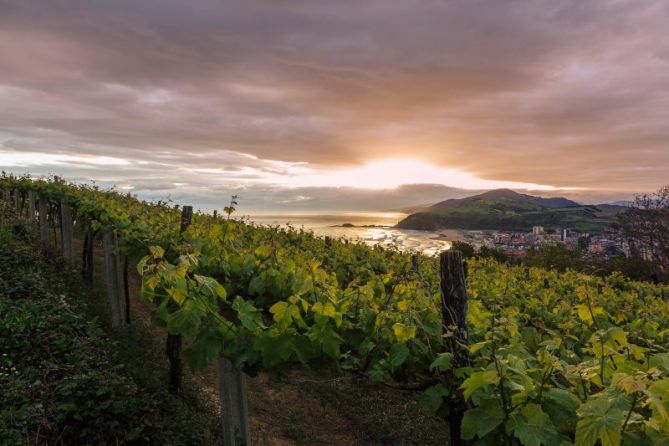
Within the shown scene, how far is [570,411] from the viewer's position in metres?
2.56

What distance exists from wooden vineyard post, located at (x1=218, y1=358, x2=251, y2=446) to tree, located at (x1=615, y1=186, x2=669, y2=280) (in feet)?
133

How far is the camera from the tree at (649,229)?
37781 mm

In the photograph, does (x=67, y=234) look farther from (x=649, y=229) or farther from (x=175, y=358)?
(x=649, y=229)

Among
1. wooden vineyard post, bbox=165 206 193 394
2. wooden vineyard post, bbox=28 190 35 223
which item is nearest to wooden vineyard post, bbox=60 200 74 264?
wooden vineyard post, bbox=28 190 35 223

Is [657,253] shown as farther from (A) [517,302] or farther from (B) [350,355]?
(B) [350,355]

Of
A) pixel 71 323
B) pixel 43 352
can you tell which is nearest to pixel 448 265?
pixel 43 352

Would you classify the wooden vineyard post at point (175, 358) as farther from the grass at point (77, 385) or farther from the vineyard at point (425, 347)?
the grass at point (77, 385)

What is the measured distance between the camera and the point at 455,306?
3.60 metres

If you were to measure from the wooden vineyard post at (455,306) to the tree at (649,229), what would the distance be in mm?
40630

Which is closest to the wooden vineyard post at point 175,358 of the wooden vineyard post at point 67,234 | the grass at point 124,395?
the grass at point 124,395

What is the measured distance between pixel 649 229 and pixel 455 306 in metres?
44.8

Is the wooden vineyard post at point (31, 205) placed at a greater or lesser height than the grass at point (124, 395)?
greater

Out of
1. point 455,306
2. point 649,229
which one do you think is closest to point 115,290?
point 455,306

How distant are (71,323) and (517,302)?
8.27 meters
